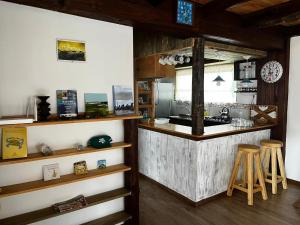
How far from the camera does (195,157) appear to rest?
285 cm

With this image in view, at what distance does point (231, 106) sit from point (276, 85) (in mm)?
1108

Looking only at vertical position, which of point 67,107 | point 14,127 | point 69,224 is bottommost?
point 69,224

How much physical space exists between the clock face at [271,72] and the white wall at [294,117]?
0.18 m

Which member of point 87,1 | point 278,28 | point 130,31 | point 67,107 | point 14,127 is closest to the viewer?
point 14,127

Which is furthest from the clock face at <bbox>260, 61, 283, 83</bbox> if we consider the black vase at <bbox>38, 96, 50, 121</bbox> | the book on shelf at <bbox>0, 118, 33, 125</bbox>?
the book on shelf at <bbox>0, 118, 33, 125</bbox>

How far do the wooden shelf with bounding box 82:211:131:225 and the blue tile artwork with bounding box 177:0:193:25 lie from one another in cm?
215

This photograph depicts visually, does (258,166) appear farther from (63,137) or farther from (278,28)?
(63,137)

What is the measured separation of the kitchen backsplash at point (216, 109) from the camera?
4.38 meters

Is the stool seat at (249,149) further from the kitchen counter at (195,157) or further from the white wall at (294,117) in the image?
the white wall at (294,117)

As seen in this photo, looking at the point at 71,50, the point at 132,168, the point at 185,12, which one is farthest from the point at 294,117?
the point at 71,50

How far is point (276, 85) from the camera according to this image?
148 inches

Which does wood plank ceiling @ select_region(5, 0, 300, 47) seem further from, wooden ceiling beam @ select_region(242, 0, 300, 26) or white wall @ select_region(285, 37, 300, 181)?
white wall @ select_region(285, 37, 300, 181)

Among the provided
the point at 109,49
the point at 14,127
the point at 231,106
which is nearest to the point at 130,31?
the point at 109,49

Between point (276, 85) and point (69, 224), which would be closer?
point (69, 224)
